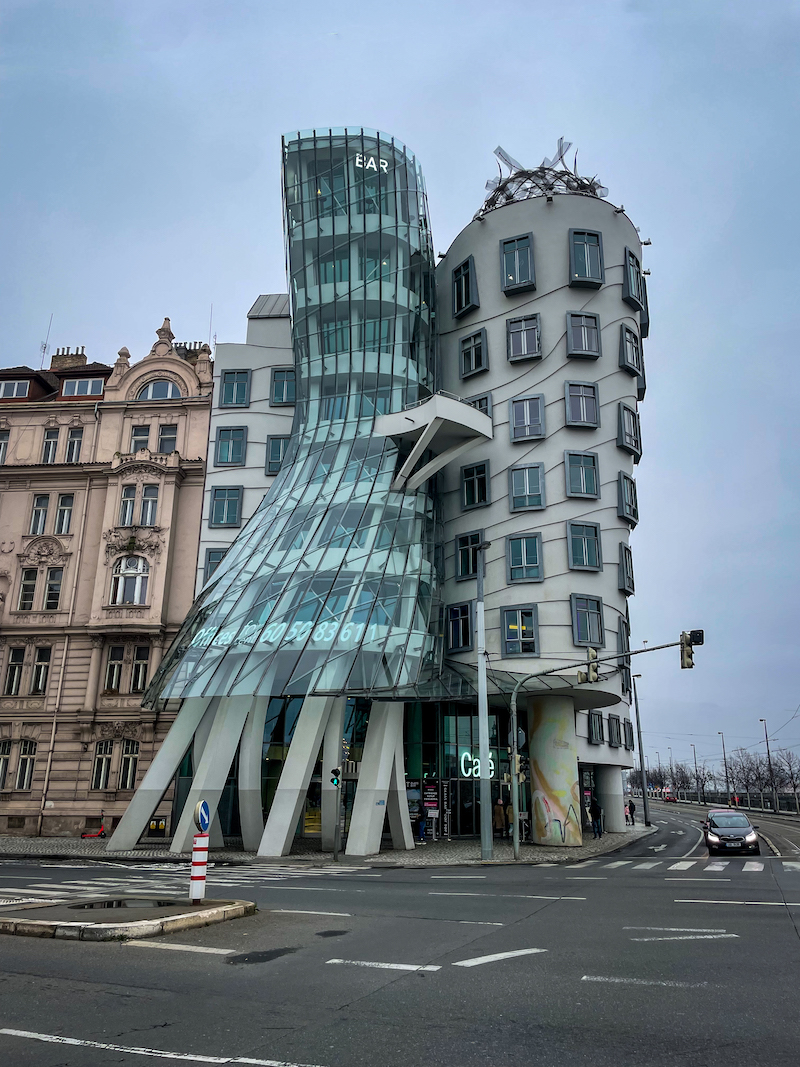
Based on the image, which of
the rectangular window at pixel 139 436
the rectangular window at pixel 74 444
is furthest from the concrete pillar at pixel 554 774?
the rectangular window at pixel 74 444

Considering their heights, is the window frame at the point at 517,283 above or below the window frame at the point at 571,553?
above

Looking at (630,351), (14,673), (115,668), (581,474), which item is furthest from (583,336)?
(14,673)

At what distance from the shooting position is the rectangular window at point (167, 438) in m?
45.5

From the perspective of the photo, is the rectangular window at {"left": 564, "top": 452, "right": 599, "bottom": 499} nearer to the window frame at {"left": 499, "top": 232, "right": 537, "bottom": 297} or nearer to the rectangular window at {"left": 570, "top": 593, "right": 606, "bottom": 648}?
the rectangular window at {"left": 570, "top": 593, "right": 606, "bottom": 648}

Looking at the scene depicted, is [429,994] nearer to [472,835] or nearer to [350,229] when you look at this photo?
[472,835]

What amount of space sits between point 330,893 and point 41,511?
3446 centimetres

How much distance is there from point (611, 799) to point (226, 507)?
2557 centimetres

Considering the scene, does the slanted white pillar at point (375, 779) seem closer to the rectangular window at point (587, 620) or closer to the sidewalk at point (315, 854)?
the sidewalk at point (315, 854)

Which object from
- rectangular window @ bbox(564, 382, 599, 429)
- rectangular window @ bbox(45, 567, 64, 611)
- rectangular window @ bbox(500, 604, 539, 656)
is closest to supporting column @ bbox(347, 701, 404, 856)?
rectangular window @ bbox(500, 604, 539, 656)

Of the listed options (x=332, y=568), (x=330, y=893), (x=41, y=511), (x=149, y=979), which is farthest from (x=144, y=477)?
(x=149, y=979)

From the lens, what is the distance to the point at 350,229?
40938 millimetres

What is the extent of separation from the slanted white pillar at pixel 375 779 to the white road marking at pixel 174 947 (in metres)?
20.1

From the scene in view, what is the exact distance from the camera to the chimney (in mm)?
53547

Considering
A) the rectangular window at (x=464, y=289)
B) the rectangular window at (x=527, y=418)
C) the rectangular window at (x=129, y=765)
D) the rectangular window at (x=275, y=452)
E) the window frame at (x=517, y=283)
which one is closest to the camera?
the rectangular window at (x=527, y=418)
